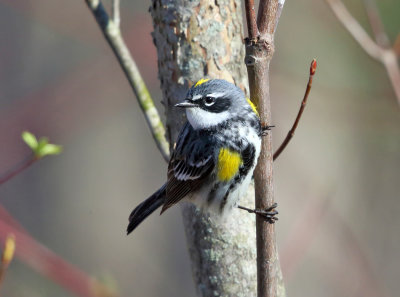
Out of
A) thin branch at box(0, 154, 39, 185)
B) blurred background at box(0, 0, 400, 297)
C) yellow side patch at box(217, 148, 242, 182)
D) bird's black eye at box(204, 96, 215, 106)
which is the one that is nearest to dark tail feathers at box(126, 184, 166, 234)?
yellow side patch at box(217, 148, 242, 182)

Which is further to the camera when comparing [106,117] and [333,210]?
[106,117]

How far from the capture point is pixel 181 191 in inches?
126

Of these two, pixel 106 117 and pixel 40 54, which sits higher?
pixel 40 54

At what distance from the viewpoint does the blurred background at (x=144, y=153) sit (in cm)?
685

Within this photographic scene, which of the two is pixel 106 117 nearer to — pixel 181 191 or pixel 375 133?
pixel 375 133

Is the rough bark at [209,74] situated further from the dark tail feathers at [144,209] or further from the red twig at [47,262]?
the red twig at [47,262]

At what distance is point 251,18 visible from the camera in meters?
2.17

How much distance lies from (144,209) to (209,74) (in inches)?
34.0

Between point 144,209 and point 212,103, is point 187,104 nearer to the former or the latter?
point 212,103

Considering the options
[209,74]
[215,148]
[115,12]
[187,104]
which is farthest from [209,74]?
[115,12]

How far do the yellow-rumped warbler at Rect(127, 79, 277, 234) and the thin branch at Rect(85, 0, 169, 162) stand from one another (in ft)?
0.72

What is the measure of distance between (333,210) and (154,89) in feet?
8.22

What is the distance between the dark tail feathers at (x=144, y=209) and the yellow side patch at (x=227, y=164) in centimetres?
55

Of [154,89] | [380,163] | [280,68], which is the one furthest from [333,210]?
[154,89]
